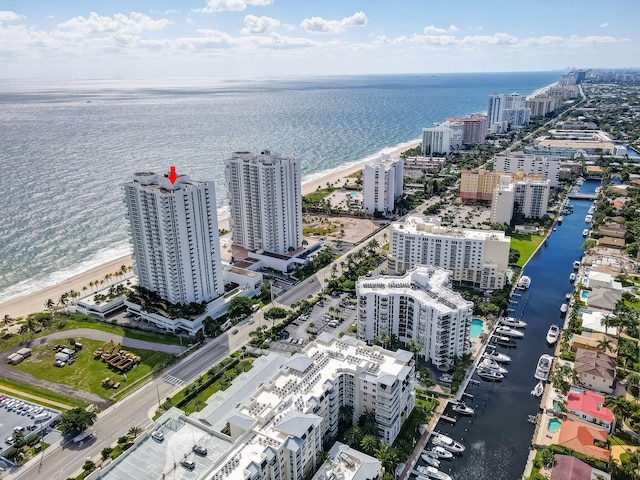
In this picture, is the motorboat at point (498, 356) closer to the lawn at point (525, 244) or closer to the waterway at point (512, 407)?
the waterway at point (512, 407)

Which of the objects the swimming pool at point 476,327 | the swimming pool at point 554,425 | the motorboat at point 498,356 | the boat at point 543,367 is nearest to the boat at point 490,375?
the motorboat at point 498,356

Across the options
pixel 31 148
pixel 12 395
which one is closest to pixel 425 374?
pixel 12 395

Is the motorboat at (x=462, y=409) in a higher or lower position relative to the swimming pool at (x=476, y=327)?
lower

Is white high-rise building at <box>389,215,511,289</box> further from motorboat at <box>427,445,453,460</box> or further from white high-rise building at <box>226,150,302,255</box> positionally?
motorboat at <box>427,445,453,460</box>

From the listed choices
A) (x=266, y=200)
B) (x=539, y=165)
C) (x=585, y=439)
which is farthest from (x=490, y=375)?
(x=539, y=165)

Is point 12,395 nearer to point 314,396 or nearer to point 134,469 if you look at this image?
point 134,469

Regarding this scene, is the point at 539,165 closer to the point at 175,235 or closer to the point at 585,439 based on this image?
the point at 585,439
